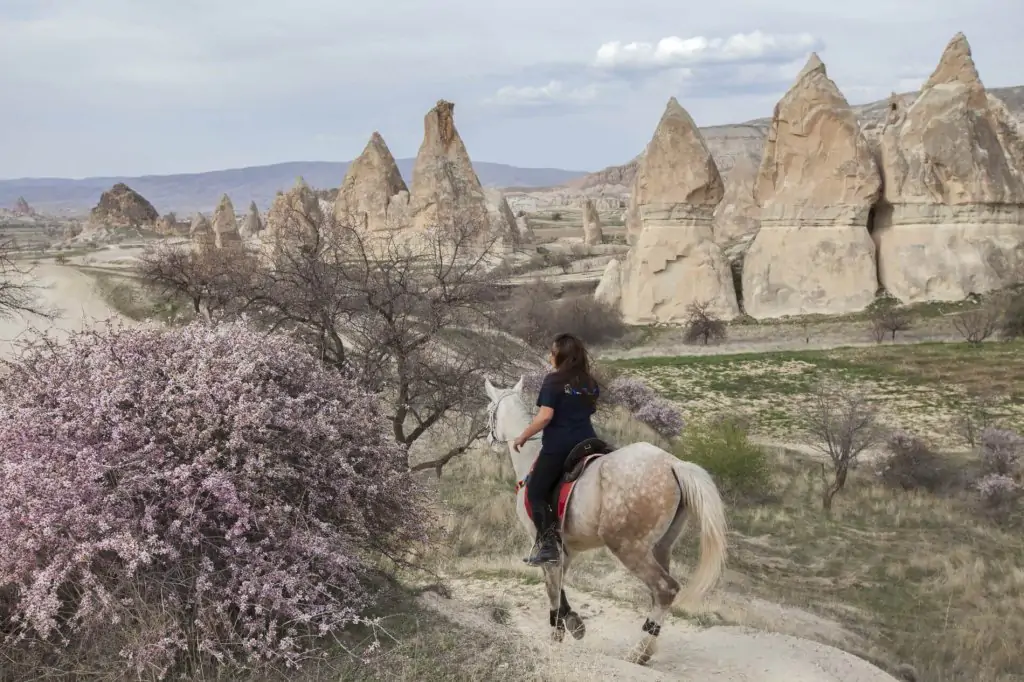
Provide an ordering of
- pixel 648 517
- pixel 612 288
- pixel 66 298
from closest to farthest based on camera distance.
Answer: pixel 648 517, pixel 66 298, pixel 612 288

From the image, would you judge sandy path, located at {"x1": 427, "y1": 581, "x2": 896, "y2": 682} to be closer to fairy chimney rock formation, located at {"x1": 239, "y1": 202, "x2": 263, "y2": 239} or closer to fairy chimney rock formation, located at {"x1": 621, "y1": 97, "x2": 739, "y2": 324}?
fairy chimney rock formation, located at {"x1": 621, "y1": 97, "x2": 739, "y2": 324}

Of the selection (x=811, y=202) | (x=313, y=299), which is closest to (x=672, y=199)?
(x=811, y=202)

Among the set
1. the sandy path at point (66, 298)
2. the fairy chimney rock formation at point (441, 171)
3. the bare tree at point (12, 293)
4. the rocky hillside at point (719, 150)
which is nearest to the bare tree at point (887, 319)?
the fairy chimney rock formation at point (441, 171)

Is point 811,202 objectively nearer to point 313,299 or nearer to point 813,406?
point 813,406

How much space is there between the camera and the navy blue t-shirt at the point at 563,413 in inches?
206

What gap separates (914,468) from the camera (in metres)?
14.4

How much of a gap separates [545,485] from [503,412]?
677mm

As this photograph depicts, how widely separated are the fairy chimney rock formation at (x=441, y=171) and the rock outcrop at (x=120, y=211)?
38957 millimetres

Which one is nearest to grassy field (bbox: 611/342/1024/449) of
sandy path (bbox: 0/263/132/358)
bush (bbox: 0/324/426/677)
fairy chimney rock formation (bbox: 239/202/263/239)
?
bush (bbox: 0/324/426/677)

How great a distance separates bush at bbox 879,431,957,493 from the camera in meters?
14.4

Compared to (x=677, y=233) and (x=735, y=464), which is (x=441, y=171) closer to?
(x=677, y=233)

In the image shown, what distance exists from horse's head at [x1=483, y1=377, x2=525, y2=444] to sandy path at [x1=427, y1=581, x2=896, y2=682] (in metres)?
1.19

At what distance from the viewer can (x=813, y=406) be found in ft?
61.3

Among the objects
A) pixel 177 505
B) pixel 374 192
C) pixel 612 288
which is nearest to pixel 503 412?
pixel 177 505
